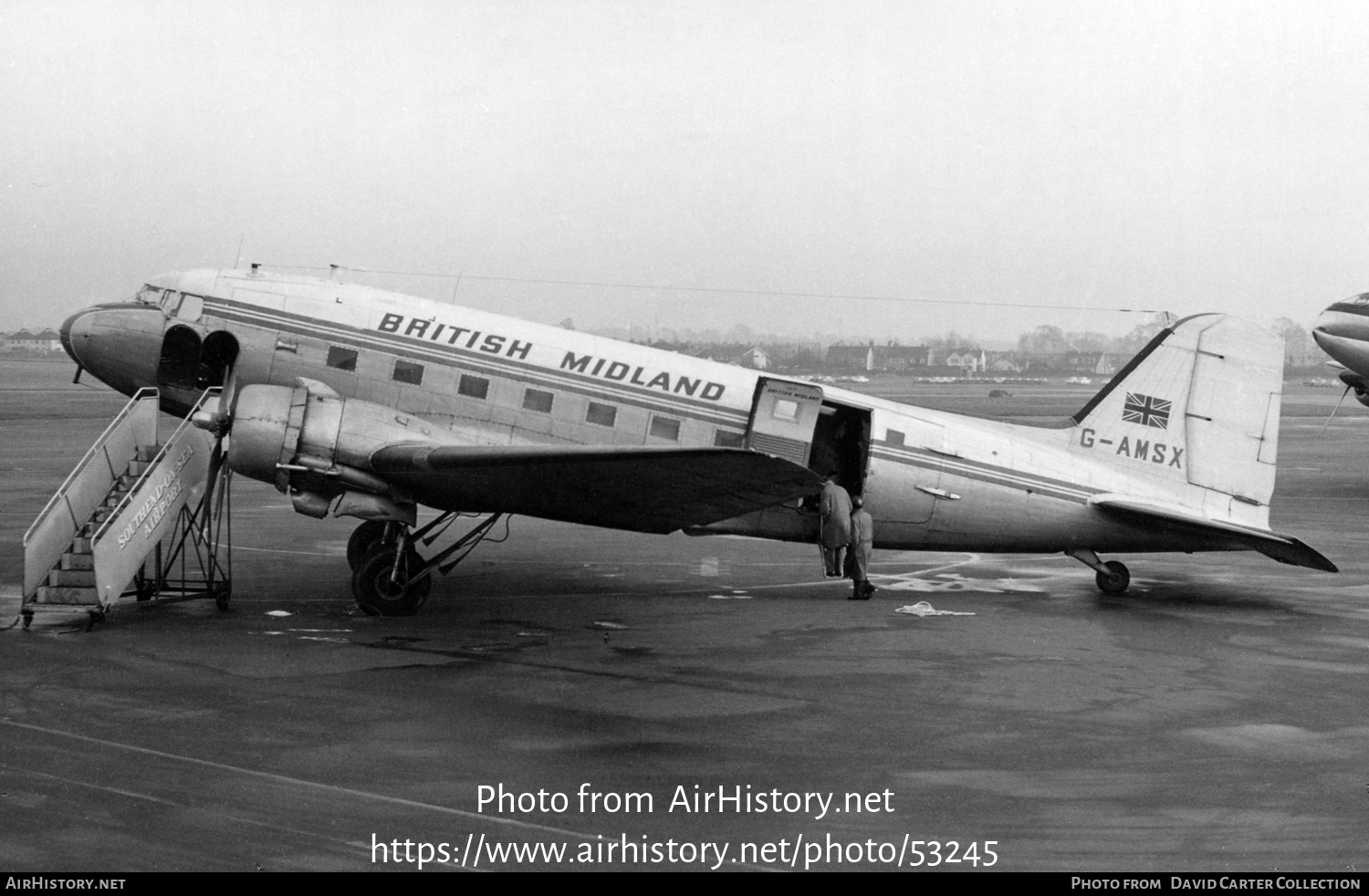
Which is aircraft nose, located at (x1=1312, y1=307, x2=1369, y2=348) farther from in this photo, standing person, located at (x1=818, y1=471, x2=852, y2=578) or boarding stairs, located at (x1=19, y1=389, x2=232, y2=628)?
boarding stairs, located at (x1=19, y1=389, x2=232, y2=628)

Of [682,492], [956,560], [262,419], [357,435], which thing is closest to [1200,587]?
[956,560]

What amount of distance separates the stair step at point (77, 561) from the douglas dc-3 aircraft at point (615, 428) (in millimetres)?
1756

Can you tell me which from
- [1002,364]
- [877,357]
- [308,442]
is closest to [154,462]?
[308,442]

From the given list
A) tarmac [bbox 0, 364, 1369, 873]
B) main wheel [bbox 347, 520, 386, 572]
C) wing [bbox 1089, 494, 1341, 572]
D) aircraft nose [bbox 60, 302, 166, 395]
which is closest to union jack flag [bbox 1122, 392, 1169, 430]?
wing [bbox 1089, 494, 1341, 572]

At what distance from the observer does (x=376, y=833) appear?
7355 mm

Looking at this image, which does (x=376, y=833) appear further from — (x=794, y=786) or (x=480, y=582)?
(x=480, y=582)

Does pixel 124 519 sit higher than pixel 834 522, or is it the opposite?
pixel 834 522

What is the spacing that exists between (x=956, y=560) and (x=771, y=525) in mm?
5313

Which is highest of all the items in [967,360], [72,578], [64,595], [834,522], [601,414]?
[967,360]

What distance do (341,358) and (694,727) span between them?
7.19m

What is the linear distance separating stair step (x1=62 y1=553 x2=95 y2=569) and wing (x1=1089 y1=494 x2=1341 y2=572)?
11643 millimetres

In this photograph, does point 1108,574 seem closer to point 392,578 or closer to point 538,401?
point 538,401

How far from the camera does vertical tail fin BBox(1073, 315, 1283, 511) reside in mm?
15820

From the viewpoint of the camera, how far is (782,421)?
14.6m
